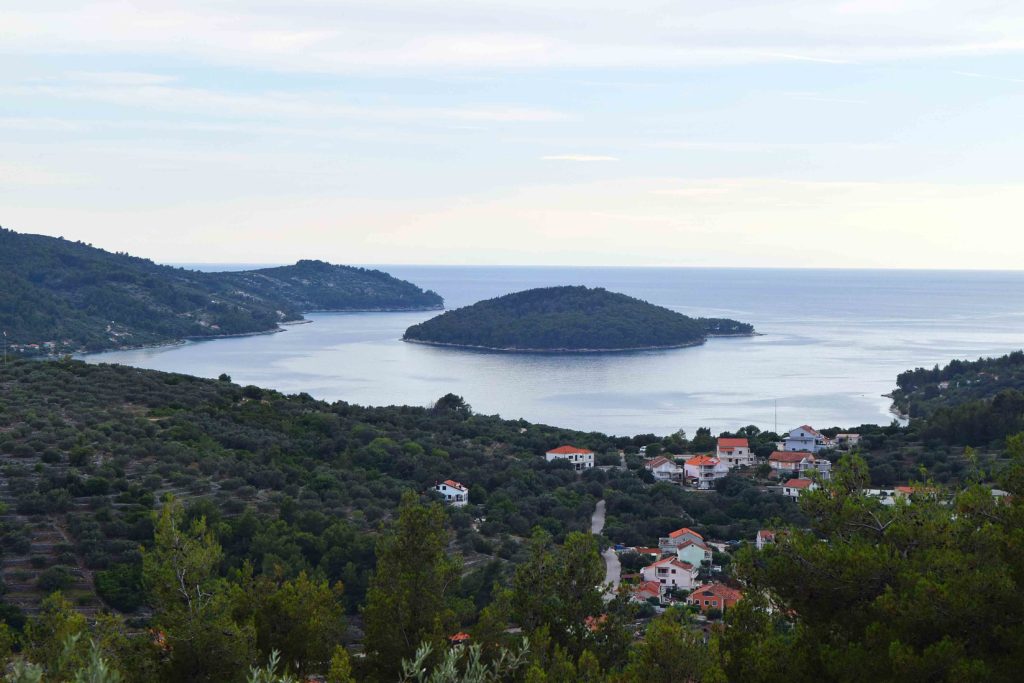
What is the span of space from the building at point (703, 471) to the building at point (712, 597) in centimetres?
991

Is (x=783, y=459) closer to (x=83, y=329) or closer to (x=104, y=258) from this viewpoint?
(x=83, y=329)

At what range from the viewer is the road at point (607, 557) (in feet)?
53.7

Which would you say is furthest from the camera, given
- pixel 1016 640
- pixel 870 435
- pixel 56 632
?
pixel 870 435

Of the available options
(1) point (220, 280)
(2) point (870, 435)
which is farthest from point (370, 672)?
(1) point (220, 280)

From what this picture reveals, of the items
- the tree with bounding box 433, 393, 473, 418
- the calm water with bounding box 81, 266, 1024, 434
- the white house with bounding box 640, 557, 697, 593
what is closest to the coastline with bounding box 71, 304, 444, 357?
the calm water with bounding box 81, 266, 1024, 434

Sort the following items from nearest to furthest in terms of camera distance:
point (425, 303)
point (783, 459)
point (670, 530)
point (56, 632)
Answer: point (56, 632), point (670, 530), point (783, 459), point (425, 303)

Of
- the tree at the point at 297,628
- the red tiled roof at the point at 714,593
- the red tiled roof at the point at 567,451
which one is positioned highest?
the tree at the point at 297,628

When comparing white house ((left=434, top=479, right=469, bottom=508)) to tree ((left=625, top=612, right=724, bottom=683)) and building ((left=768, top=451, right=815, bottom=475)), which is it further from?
tree ((left=625, top=612, right=724, bottom=683))

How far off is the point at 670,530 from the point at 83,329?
67.9 meters

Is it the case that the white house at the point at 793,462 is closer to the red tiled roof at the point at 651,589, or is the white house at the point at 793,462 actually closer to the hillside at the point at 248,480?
the hillside at the point at 248,480

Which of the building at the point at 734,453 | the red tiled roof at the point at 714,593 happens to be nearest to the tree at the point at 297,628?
the red tiled roof at the point at 714,593

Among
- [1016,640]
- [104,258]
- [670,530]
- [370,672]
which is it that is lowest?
[670,530]

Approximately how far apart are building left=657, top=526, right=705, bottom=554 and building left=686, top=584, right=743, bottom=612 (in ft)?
8.65

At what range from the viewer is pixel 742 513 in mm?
22594
